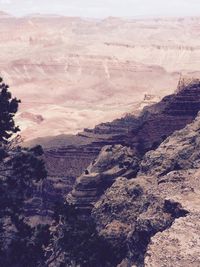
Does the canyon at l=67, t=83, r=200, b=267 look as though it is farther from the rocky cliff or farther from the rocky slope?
the rocky cliff

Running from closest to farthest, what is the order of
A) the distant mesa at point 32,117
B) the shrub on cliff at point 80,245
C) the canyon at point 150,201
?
the canyon at point 150,201, the shrub on cliff at point 80,245, the distant mesa at point 32,117

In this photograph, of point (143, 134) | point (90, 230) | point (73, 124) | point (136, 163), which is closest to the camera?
point (90, 230)

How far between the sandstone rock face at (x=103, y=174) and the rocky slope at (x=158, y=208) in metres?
0.10

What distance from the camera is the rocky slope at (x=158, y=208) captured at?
21203mm

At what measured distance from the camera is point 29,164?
3281 cm

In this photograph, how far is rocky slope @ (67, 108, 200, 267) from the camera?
2120 cm

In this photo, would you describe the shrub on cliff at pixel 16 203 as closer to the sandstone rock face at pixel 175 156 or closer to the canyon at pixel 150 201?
the canyon at pixel 150 201

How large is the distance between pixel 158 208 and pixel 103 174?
49.7 ft

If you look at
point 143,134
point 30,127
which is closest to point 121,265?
point 143,134

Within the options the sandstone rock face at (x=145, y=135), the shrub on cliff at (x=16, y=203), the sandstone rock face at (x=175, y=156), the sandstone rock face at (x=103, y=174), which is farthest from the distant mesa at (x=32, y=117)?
the shrub on cliff at (x=16, y=203)

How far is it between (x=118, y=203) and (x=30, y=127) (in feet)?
334

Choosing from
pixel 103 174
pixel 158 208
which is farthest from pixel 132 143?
pixel 158 208

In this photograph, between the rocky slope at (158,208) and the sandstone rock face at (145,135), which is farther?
the sandstone rock face at (145,135)

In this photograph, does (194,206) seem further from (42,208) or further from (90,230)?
(42,208)
